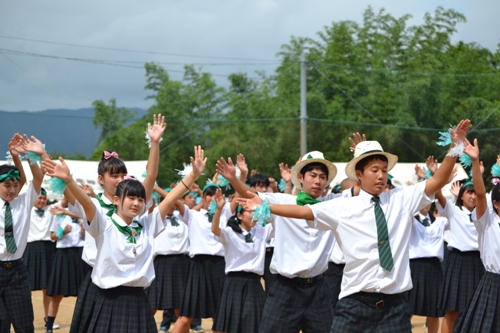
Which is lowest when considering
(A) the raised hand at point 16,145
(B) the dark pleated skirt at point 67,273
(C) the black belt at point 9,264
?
(B) the dark pleated skirt at point 67,273

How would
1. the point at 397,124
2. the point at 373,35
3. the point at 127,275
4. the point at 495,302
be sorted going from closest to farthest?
the point at 127,275, the point at 495,302, the point at 397,124, the point at 373,35

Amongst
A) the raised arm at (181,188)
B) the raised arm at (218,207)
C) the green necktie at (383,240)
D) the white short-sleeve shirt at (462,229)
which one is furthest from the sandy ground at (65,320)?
the green necktie at (383,240)

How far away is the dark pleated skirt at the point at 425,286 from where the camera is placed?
923cm

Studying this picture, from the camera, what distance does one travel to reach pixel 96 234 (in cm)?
545

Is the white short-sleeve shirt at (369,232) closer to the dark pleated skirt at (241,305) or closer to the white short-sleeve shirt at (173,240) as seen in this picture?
the dark pleated skirt at (241,305)

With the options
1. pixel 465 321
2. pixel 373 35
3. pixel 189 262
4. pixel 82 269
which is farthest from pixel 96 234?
pixel 373 35

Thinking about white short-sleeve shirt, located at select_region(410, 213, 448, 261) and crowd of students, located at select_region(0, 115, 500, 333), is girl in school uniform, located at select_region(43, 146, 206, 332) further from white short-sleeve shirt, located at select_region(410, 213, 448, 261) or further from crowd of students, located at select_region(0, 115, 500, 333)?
white short-sleeve shirt, located at select_region(410, 213, 448, 261)

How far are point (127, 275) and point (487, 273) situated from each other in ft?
10.1

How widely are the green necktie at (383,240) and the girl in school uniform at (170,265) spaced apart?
17.0ft

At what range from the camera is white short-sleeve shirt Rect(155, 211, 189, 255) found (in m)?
9.98

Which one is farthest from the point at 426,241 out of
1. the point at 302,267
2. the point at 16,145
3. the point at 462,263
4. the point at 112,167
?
the point at 16,145

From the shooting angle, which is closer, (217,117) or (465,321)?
(465,321)

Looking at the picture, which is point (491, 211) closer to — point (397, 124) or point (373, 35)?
point (397, 124)

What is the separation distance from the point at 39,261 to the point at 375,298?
810 cm
